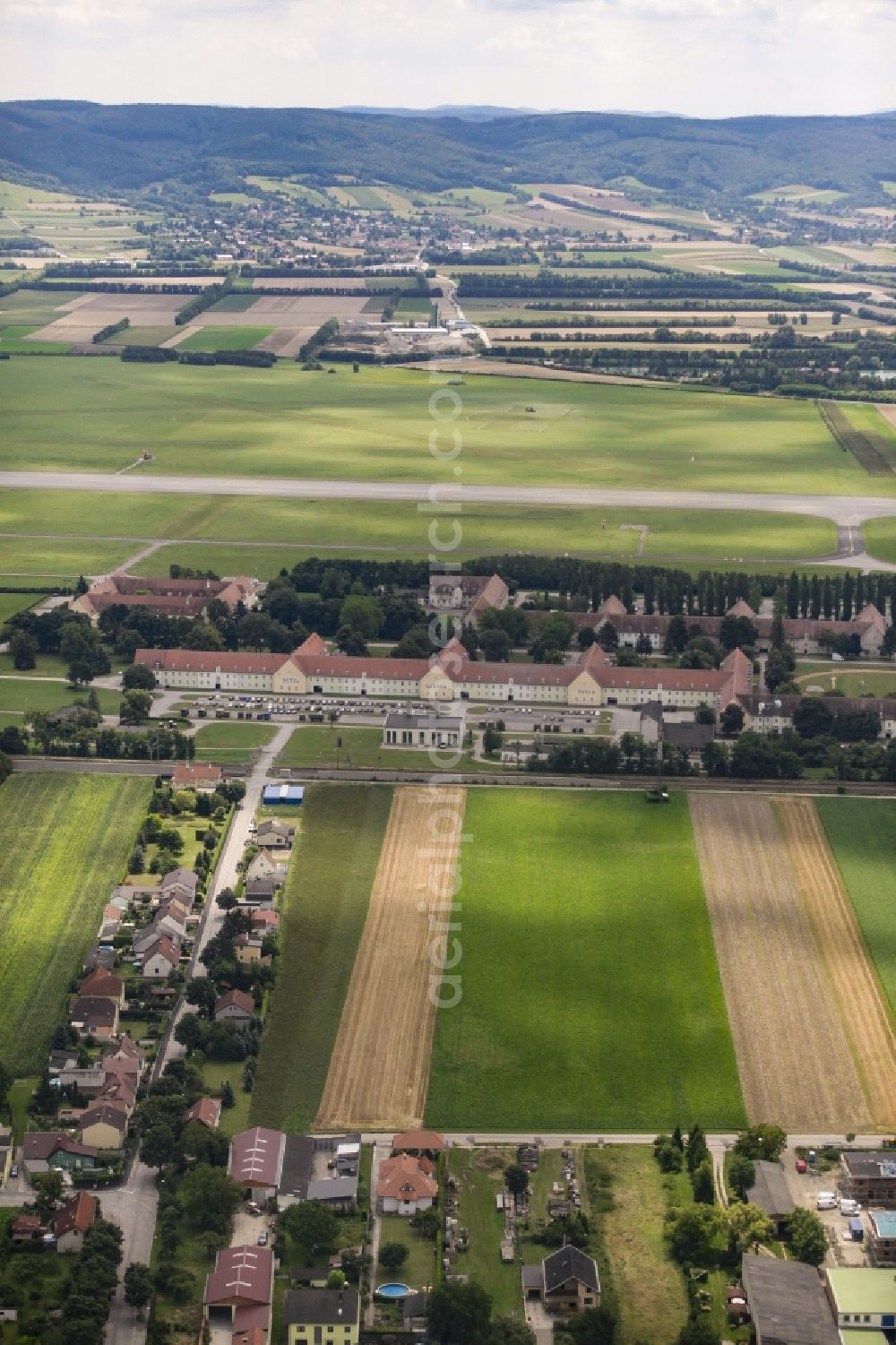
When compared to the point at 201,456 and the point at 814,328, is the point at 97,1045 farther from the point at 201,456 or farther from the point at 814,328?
the point at 814,328

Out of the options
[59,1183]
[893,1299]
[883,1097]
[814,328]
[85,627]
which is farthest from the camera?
[814,328]

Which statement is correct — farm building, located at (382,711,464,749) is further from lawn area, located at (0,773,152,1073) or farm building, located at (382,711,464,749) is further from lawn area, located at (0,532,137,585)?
lawn area, located at (0,532,137,585)

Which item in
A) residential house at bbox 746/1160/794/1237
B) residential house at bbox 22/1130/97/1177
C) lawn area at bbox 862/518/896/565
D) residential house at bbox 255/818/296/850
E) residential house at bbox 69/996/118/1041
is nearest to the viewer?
residential house at bbox 746/1160/794/1237

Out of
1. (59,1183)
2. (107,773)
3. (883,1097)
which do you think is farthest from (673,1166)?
A: (107,773)

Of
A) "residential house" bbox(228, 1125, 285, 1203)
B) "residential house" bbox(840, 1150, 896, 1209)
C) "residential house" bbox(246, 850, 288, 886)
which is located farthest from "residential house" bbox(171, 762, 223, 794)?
"residential house" bbox(840, 1150, 896, 1209)

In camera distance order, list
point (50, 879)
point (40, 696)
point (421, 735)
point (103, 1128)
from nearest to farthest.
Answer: point (103, 1128), point (50, 879), point (421, 735), point (40, 696)

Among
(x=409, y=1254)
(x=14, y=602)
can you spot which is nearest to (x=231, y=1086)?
(x=409, y=1254)

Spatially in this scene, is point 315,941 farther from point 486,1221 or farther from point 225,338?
point 225,338
